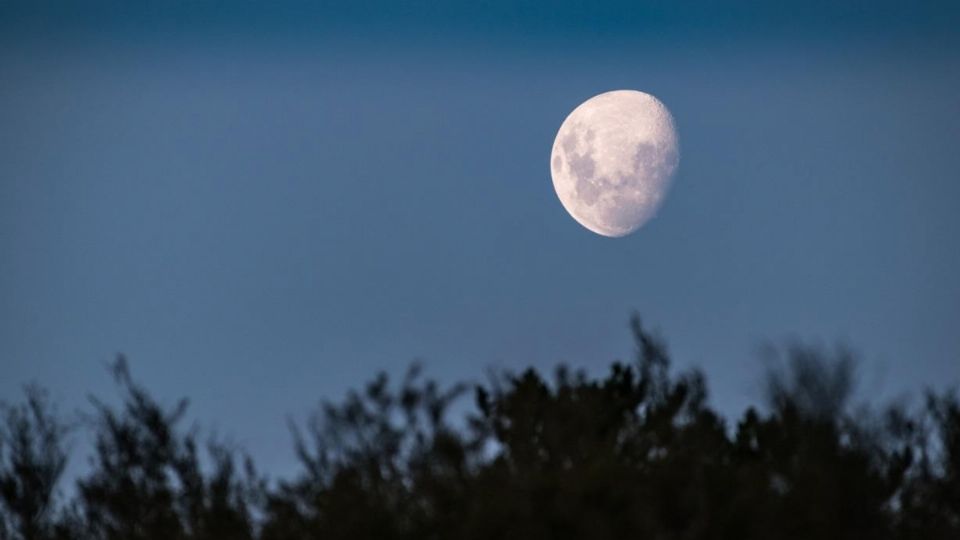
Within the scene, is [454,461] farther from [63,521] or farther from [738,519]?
[63,521]

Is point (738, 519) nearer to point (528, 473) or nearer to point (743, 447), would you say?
point (528, 473)

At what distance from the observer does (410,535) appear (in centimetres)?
2398

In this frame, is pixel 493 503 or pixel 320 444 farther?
pixel 320 444

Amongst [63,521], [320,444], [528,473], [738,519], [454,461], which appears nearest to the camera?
[738,519]

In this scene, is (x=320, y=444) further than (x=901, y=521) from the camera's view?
Yes

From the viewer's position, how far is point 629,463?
28.1 metres

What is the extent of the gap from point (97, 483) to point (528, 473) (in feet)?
34.4

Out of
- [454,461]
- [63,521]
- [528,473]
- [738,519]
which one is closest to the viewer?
[738,519]

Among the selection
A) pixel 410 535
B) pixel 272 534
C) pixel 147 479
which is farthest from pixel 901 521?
pixel 147 479

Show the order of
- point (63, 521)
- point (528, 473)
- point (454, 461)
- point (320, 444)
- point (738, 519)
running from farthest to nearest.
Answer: point (320, 444)
point (63, 521)
point (454, 461)
point (528, 473)
point (738, 519)

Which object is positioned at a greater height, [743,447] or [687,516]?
[743,447]

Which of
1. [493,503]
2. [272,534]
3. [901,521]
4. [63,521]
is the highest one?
[63,521]

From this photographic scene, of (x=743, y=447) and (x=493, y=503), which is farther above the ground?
(x=743, y=447)

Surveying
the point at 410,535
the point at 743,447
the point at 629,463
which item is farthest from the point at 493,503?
the point at 743,447
